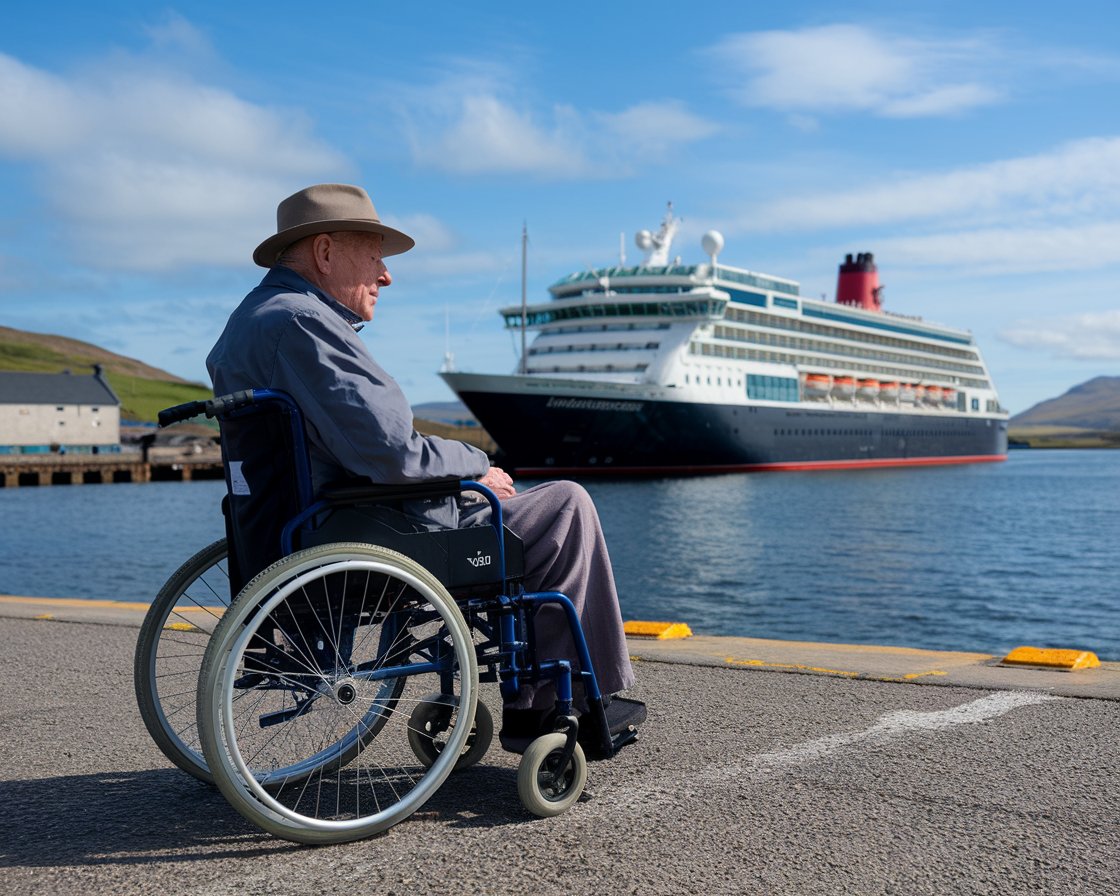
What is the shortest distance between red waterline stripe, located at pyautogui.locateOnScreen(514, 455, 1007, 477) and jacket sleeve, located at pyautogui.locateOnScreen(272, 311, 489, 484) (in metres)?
37.8

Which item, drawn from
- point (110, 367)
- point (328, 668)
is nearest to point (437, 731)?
point (328, 668)

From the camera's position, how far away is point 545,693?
103 inches

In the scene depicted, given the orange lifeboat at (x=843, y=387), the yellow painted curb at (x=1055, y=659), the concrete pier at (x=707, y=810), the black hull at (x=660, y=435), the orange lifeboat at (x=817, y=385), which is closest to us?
the concrete pier at (x=707, y=810)

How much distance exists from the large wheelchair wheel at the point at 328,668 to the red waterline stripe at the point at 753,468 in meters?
37.6

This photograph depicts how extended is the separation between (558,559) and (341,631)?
569mm

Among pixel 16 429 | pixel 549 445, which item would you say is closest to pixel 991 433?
pixel 549 445

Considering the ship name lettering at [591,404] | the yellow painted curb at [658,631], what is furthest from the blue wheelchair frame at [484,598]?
the ship name lettering at [591,404]

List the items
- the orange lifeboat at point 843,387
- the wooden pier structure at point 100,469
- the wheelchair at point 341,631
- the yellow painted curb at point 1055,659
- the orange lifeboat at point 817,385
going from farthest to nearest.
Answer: the wooden pier structure at point 100,469
the orange lifeboat at point 843,387
the orange lifeboat at point 817,385
the yellow painted curb at point 1055,659
the wheelchair at point 341,631

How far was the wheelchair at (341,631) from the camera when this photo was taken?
219cm

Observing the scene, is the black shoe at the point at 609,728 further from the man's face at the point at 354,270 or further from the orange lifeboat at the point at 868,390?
the orange lifeboat at the point at 868,390

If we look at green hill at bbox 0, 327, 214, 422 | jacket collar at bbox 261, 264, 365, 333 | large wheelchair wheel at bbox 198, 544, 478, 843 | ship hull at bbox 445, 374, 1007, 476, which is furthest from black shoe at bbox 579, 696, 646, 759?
green hill at bbox 0, 327, 214, 422

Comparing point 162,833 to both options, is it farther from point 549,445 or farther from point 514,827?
point 549,445

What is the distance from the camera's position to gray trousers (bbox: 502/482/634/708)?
2.61 metres

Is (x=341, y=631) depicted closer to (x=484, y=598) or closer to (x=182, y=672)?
(x=484, y=598)
